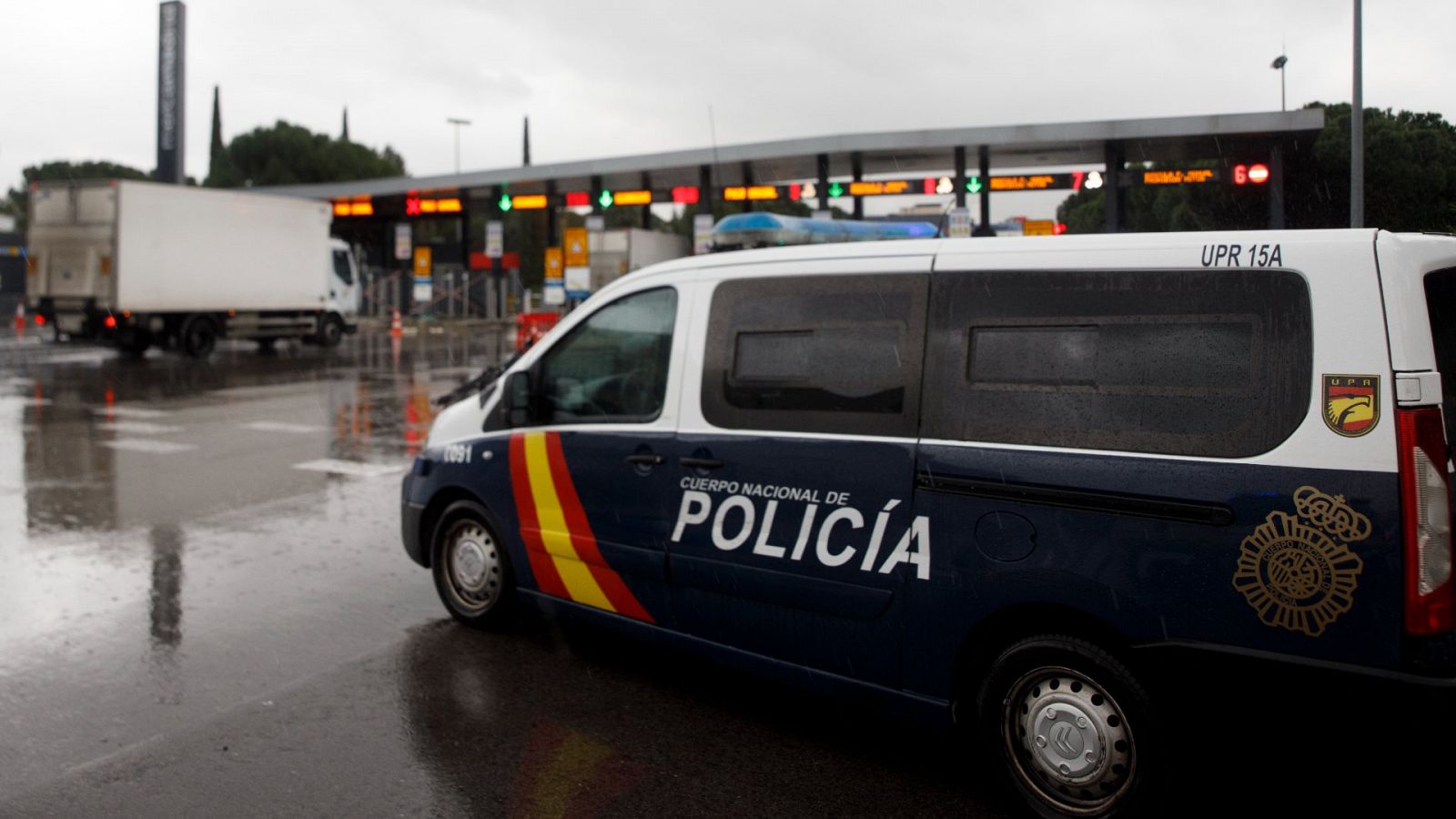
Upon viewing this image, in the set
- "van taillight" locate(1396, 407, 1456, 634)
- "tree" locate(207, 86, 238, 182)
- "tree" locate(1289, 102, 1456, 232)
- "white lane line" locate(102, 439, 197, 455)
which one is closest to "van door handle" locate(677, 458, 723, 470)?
"van taillight" locate(1396, 407, 1456, 634)

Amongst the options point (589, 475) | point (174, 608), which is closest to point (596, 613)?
point (589, 475)

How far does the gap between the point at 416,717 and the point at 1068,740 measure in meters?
2.51

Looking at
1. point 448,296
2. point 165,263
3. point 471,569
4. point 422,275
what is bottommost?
point 471,569

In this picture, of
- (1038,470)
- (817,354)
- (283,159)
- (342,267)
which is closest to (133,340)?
(342,267)

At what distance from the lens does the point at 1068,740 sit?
3.66 metres

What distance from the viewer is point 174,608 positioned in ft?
20.1

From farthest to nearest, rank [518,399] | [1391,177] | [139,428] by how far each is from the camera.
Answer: [139,428]
[1391,177]
[518,399]

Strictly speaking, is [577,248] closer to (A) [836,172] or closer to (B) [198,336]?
(A) [836,172]

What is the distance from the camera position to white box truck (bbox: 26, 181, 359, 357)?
78.0ft

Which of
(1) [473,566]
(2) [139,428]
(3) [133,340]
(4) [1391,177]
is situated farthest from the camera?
(3) [133,340]

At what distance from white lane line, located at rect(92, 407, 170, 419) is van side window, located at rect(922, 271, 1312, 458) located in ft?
43.3

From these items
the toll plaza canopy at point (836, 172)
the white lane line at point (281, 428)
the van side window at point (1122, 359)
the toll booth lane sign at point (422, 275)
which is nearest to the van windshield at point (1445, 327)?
the van side window at point (1122, 359)

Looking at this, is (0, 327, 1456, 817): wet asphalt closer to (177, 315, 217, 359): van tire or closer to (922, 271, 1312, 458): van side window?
(922, 271, 1312, 458): van side window

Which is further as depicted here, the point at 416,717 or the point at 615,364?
the point at 615,364
